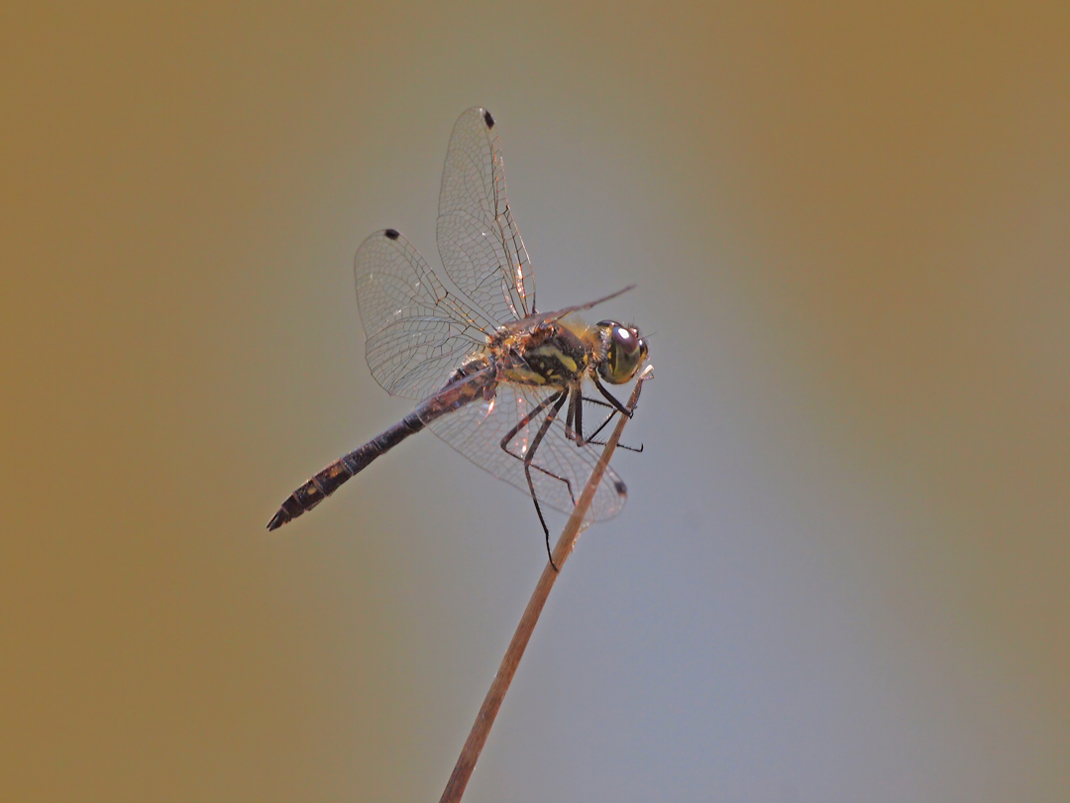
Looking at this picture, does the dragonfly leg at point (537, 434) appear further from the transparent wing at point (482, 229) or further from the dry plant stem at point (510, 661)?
the dry plant stem at point (510, 661)

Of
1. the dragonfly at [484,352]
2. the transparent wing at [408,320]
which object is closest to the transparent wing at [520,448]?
the dragonfly at [484,352]

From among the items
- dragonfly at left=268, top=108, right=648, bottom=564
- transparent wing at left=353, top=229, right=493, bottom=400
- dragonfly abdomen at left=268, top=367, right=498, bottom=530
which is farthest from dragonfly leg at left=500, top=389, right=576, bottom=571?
transparent wing at left=353, top=229, right=493, bottom=400

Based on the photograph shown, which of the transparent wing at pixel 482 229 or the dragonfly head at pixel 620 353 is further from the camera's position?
the transparent wing at pixel 482 229

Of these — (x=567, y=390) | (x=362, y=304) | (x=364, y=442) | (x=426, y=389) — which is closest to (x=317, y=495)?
(x=364, y=442)

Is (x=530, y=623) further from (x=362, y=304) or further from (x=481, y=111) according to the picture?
(x=481, y=111)

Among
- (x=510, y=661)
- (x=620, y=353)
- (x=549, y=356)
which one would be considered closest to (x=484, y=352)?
(x=549, y=356)
